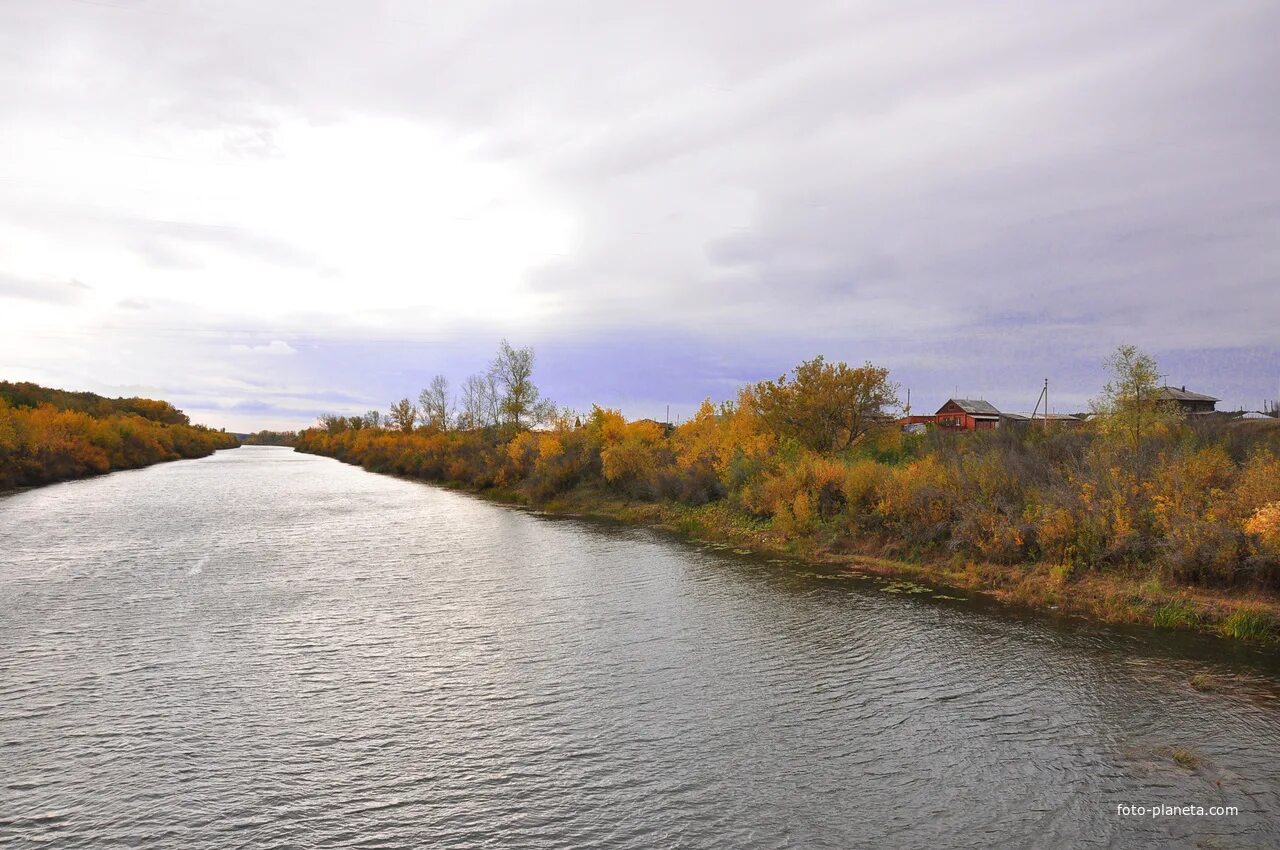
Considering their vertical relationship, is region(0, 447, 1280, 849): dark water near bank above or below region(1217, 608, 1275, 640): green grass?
below

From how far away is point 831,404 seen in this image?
113ft

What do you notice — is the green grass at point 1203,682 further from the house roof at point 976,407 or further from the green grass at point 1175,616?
the house roof at point 976,407

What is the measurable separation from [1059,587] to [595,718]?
46.2 ft

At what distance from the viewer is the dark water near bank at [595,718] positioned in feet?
26.6

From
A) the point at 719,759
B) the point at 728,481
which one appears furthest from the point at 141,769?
the point at 728,481

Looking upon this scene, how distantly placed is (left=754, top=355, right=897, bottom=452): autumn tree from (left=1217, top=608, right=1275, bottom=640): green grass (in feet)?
64.3

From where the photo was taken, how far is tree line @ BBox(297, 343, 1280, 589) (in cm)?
1766

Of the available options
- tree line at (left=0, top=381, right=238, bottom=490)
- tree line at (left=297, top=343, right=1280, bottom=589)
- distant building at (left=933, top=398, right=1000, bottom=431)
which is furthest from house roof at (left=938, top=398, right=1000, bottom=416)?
tree line at (left=0, top=381, right=238, bottom=490)

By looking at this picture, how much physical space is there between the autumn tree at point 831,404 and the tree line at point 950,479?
7 centimetres

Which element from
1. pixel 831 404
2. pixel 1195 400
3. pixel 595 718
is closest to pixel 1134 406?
pixel 831 404

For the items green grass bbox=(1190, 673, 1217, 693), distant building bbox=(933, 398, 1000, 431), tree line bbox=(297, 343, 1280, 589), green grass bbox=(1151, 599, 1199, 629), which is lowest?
green grass bbox=(1190, 673, 1217, 693)

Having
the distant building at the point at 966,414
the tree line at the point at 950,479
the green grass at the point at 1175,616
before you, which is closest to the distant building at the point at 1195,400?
the distant building at the point at 966,414

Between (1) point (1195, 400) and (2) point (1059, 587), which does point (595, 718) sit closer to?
(2) point (1059, 587)

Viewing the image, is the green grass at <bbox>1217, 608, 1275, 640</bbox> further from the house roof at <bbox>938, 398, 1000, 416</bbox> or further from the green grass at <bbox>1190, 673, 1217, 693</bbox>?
the house roof at <bbox>938, 398, 1000, 416</bbox>
